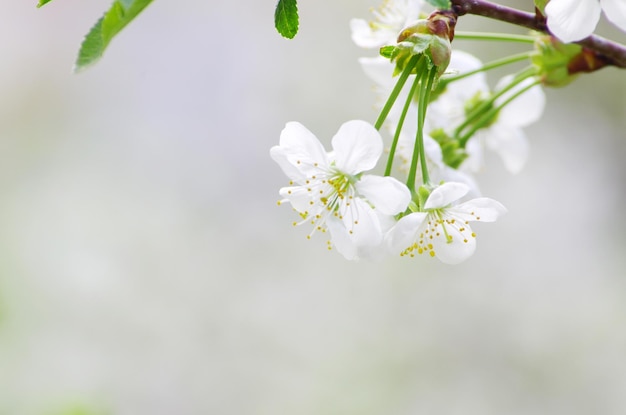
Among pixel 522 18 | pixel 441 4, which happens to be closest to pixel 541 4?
pixel 522 18

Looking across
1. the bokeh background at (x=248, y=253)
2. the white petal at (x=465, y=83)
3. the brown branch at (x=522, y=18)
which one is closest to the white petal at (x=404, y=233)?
the brown branch at (x=522, y=18)

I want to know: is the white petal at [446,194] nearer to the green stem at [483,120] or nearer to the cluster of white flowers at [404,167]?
the cluster of white flowers at [404,167]

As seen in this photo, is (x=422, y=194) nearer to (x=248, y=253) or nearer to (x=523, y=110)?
(x=523, y=110)

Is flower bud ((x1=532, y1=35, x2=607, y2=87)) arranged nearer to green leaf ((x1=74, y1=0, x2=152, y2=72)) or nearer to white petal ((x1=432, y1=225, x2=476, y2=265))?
white petal ((x1=432, y1=225, x2=476, y2=265))

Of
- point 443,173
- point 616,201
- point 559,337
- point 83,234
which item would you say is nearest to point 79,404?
point 83,234

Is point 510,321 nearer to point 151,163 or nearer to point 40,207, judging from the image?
point 151,163

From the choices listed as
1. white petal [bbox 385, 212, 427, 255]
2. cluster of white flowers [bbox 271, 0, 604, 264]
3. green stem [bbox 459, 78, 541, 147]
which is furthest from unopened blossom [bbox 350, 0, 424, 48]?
white petal [bbox 385, 212, 427, 255]
